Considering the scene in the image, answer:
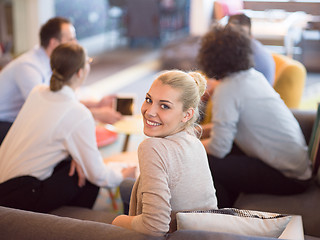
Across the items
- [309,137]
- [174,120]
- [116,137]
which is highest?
[174,120]

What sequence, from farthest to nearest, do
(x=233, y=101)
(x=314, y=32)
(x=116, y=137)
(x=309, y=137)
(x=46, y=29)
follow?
(x=314, y=32), (x=116, y=137), (x=46, y=29), (x=309, y=137), (x=233, y=101)

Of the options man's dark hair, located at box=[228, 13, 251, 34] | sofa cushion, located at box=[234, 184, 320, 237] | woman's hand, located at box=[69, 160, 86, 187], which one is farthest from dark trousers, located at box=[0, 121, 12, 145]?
man's dark hair, located at box=[228, 13, 251, 34]

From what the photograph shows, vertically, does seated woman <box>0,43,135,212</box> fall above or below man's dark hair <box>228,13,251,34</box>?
below

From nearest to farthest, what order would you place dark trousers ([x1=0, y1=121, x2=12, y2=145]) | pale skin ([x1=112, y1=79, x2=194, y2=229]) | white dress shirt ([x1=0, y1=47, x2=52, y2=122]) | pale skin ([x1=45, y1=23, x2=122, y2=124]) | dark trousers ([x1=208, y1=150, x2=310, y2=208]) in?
pale skin ([x1=112, y1=79, x2=194, y2=229]) < dark trousers ([x1=208, y1=150, x2=310, y2=208]) < dark trousers ([x1=0, y1=121, x2=12, y2=145]) < white dress shirt ([x1=0, y1=47, x2=52, y2=122]) < pale skin ([x1=45, y1=23, x2=122, y2=124])

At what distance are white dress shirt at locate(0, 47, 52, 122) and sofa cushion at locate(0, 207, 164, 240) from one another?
159cm

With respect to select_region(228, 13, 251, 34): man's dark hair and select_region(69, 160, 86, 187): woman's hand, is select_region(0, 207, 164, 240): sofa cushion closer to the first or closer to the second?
select_region(69, 160, 86, 187): woman's hand

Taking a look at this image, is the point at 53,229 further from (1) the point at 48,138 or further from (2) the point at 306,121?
(2) the point at 306,121

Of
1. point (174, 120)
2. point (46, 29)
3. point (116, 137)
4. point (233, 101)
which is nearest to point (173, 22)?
point (116, 137)

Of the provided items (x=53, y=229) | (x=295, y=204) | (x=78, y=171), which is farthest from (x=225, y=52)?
(x=53, y=229)

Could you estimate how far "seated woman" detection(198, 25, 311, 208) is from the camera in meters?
2.31

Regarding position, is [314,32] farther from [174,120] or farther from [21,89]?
[174,120]

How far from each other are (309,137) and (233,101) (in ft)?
2.29

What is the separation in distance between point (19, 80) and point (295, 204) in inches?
67.4

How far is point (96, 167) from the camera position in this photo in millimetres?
2178
